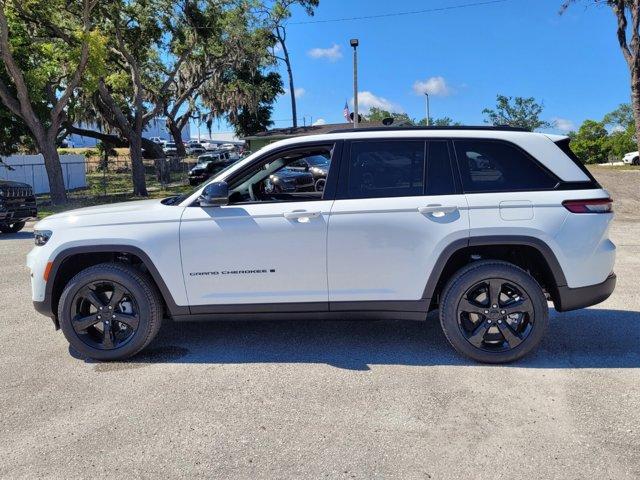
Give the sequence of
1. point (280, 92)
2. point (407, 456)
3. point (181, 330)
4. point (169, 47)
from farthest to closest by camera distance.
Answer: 1. point (280, 92)
2. point (169, 47)
3. point (181, 330)
4. point (407, 456)

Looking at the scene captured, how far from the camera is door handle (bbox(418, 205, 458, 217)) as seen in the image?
13.7 feet

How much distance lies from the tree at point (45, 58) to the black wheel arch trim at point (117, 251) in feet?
51.4

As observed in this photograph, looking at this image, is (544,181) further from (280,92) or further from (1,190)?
(280,92)

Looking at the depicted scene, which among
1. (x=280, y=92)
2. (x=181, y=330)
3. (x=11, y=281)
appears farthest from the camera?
(x=280, y=92)

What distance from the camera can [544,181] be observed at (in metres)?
4.23

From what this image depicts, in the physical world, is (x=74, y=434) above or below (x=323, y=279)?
below

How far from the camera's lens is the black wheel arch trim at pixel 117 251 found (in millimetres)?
4305

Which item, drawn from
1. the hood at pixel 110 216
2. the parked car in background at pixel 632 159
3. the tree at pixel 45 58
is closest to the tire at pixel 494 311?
the hood at pixel 110 216

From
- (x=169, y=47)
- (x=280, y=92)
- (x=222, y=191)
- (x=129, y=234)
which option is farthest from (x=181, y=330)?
(x=280, y=92)

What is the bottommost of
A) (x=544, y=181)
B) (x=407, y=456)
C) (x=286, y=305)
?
(x=407, y=456)

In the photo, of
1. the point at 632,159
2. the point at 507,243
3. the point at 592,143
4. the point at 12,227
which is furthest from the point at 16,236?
the point at 592,143

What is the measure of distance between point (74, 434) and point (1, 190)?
10999 mm

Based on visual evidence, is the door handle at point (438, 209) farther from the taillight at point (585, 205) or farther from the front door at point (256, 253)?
the taillight at point (585, 205)

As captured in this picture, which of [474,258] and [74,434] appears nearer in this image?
[74,434]
